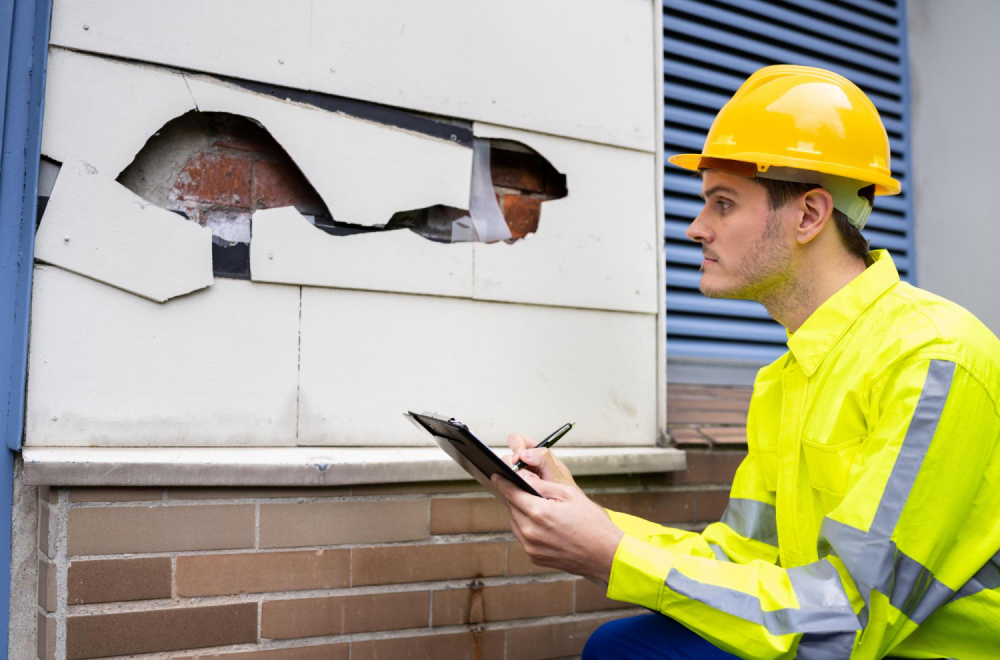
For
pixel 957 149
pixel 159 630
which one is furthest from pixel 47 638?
pixel 957 149

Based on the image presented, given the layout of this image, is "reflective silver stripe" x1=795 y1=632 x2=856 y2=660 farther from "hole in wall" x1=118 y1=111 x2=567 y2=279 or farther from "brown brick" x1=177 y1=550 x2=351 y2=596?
"hole in wall" x1=118 y1=111 x2=567 y2=279

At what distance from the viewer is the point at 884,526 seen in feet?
4.15

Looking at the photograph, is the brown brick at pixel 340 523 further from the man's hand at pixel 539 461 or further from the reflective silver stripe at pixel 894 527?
the reflective silver stripe at pixel 894 527

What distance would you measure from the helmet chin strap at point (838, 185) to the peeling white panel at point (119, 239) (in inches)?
53.6

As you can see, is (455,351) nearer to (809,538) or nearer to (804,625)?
(809,538)

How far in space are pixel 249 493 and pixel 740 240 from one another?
1.31 metres

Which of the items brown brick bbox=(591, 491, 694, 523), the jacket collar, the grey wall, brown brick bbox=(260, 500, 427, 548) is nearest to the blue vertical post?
brown brick bbox=(260, 500, 427, 548)

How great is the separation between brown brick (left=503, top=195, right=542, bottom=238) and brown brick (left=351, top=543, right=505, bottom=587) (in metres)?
0.93

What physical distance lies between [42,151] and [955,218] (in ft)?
10.6

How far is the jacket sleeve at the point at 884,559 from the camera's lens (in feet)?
4.16

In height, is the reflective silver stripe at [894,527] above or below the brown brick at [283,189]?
below

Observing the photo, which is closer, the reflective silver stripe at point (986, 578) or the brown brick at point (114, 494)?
the reflective silver stripe at point (986, 578)

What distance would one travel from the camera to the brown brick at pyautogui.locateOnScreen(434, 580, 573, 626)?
204 cm

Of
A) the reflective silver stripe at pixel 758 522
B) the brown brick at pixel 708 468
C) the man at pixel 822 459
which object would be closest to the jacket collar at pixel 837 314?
the man at pixel 822 459
